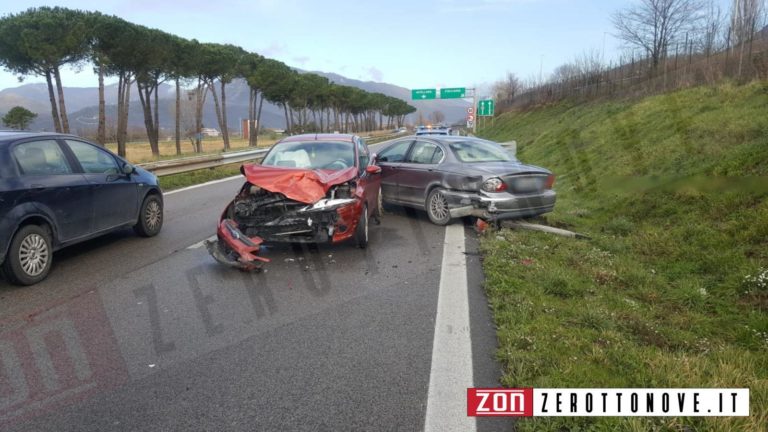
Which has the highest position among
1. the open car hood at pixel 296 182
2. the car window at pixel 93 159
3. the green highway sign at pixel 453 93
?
the green highway sign at pixel 453 93

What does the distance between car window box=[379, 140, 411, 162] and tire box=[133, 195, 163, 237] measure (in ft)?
14.2

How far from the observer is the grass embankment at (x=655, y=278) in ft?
10.8

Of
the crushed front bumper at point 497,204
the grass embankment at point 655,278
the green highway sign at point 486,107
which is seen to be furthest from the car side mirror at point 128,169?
the green highway sign at point 486,107

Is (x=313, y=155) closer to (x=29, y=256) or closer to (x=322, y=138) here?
(x=322, y=138)

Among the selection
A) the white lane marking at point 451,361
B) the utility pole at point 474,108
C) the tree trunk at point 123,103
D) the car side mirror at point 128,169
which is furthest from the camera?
the utility pole at point 474,108

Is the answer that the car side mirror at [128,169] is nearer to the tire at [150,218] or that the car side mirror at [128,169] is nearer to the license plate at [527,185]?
the tire at [150,218]

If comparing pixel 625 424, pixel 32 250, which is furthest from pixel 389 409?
pixel 32 250

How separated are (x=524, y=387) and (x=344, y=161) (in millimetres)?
5050

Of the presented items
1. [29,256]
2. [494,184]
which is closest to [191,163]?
[29,256]

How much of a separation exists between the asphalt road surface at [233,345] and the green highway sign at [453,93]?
53379 mm

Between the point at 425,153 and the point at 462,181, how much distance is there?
132cm

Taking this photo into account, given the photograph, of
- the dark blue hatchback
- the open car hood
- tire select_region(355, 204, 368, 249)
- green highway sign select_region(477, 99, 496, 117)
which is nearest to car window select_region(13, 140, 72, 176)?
the dark blue hatchback

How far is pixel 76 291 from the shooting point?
518 cm

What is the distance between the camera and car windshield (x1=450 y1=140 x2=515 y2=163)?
8789 mm
